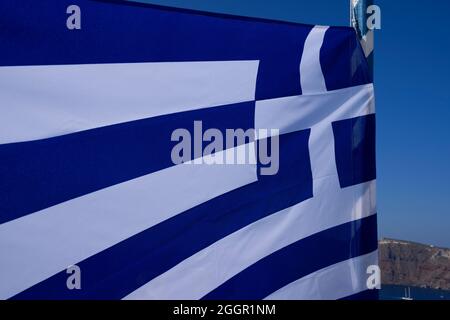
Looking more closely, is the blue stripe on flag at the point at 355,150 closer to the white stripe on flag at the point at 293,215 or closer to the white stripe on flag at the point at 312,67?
the white stripe on flag at the point at 293,215

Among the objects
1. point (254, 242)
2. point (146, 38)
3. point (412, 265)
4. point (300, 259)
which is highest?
point (146, 38)

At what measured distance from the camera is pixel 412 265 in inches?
3794

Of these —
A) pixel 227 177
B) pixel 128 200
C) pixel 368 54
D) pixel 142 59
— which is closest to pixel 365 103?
pixel 368 54

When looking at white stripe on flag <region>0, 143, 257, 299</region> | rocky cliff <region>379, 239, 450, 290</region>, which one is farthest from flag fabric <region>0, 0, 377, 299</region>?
rocky cliff <region>379, 239, 450, 290</region>

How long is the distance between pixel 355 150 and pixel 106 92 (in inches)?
86.8

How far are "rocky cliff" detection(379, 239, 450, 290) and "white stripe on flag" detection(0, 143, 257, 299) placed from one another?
9660cm

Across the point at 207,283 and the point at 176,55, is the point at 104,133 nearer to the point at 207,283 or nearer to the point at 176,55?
the point at 176,55

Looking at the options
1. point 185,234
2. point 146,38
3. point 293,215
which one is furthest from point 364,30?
point 185,234

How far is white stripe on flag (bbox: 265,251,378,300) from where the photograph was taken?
3.37 m

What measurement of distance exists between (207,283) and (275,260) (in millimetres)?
597

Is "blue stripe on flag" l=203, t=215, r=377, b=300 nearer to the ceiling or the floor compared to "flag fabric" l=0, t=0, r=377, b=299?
nearer to the floor

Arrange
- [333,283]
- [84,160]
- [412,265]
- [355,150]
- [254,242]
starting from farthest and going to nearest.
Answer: [412,265] → [355,150] → [333,283] → [254,242] → [84,160]

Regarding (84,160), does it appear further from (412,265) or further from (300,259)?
(412,265)

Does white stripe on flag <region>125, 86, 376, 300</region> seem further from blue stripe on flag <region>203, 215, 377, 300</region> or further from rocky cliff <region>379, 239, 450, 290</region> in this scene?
rocky cliff <region>379, 239, 450, 290</region>
